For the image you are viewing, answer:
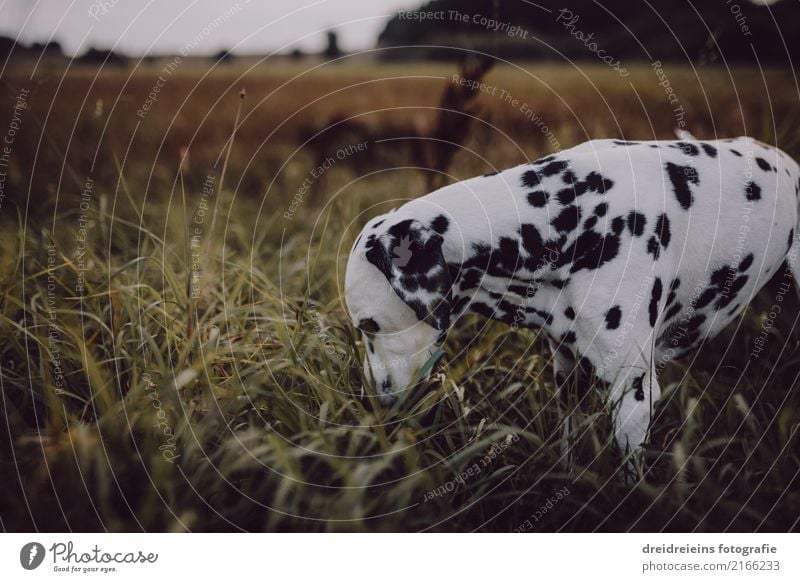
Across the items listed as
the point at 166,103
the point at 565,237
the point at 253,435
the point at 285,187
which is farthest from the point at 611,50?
the point at 166,103

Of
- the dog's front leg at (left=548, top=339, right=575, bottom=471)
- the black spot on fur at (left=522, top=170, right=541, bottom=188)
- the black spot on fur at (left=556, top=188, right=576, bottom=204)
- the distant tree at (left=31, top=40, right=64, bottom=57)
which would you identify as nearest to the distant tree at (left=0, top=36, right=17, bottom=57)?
the distant tree at (left=31, top=40, right=64, bottom=57)

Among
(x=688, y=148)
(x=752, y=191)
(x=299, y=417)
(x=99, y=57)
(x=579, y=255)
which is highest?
(x=99, y=57)

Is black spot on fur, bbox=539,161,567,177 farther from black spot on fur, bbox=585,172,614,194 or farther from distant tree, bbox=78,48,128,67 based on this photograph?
distant tree, bbox=78,48,128,67

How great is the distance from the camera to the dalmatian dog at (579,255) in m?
1.73

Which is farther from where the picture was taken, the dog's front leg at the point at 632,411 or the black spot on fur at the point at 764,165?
the black spot on fur at the point at 764,165

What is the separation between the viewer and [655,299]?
180 centimetres

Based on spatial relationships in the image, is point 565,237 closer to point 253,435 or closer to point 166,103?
point 253,435

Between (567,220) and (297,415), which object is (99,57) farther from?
(567,220)

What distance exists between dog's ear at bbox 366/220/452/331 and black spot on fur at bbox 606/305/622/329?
1.81 feet

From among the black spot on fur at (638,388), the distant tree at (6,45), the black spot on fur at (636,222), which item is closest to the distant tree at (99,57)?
the distant tree at (6,45)

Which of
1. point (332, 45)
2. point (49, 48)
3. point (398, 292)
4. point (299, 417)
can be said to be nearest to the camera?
point (398, 292)

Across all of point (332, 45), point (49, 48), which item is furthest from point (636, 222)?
Answer: point (49, 48)

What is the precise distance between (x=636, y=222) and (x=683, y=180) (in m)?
0.29

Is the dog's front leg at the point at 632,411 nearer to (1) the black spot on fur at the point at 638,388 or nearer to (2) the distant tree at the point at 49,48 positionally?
(1) the black spot on fur at the point at 638,388
